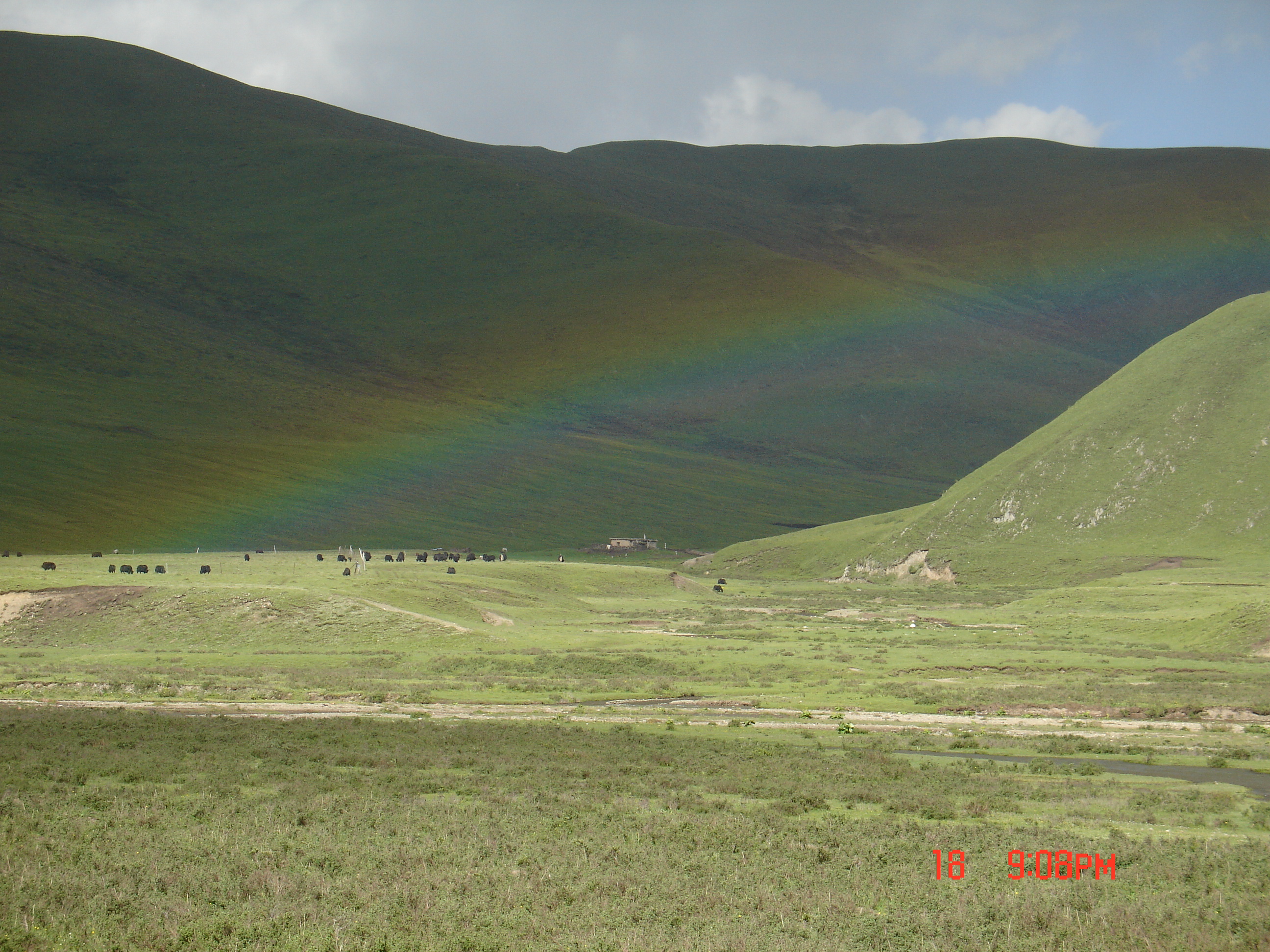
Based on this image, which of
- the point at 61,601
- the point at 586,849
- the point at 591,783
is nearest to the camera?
the point at 586,849

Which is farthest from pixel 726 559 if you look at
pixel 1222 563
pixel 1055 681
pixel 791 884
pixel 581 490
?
pixel 791 884

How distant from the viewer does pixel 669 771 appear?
2598 cm

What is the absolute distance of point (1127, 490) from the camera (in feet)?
331

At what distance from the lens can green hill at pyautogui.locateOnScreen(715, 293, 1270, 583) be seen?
93.9 m

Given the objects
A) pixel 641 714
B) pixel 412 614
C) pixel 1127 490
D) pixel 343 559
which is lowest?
pixel 641 714

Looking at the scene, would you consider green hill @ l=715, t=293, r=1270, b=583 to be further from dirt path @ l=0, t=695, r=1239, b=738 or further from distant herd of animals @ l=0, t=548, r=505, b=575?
dirt path @ l=0, t=695, r=1239, b=738

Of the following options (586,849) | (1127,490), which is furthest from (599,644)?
(1127,490)

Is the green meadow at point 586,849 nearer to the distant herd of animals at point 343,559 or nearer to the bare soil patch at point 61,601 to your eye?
the bare soil patch at point 61,601

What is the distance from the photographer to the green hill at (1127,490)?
93875mm

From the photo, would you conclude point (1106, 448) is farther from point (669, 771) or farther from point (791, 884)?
point (791, 884)

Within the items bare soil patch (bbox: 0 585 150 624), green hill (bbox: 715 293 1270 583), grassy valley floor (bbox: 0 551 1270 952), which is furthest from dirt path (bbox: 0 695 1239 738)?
green hill (bbox: 715 293 1270 583)
